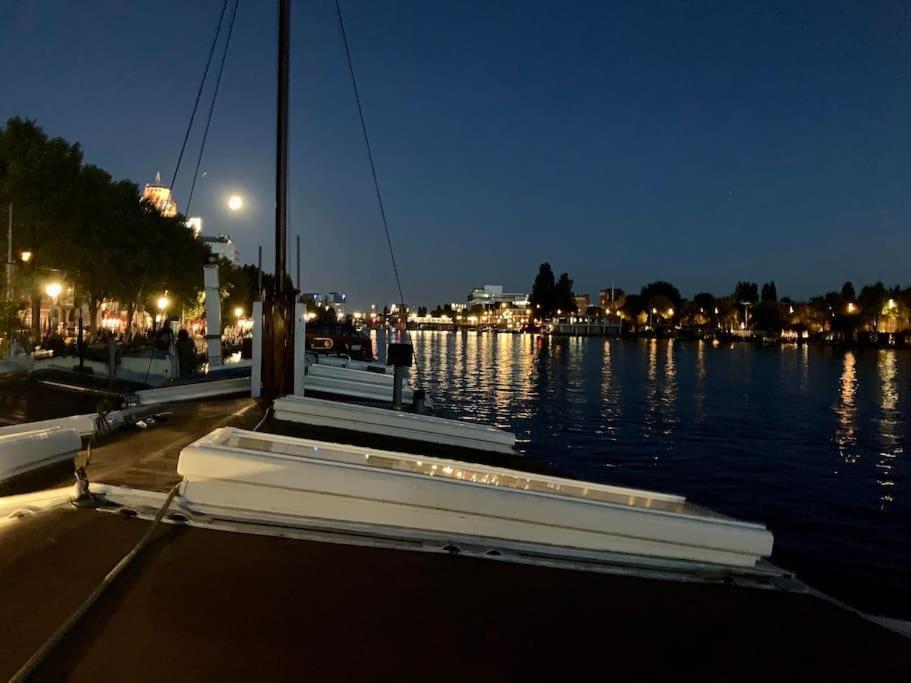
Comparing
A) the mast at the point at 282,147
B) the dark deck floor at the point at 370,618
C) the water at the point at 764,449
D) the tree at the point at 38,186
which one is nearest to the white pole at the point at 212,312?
the mast at the point at 282,147

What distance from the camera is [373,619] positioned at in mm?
4137

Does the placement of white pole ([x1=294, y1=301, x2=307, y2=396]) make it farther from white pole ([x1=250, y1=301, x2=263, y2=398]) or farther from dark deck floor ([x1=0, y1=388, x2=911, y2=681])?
dark deck floor ([x1=0, y1=388, x2=911, y2=681])

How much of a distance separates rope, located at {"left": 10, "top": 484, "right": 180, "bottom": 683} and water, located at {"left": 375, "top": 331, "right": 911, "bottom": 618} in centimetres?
844

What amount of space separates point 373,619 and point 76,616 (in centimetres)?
159

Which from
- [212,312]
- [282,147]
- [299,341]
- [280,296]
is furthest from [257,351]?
[212,312]

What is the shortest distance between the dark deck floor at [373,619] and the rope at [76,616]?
0.05 meters

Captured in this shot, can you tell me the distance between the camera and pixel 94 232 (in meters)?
42.9

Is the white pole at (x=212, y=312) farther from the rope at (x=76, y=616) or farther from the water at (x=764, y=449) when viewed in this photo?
the rope at (x=76, y=616)

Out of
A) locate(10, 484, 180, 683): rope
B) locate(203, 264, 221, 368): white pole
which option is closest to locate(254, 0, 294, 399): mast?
locate(10, 484, 180, 683): rope

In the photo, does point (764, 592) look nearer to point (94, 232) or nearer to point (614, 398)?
point (614, 398)

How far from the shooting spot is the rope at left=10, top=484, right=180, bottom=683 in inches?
130

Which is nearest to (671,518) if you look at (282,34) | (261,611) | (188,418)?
(261,611)

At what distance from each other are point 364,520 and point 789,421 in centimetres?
3462

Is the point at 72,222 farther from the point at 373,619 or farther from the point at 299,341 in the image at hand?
the point at 373,619
